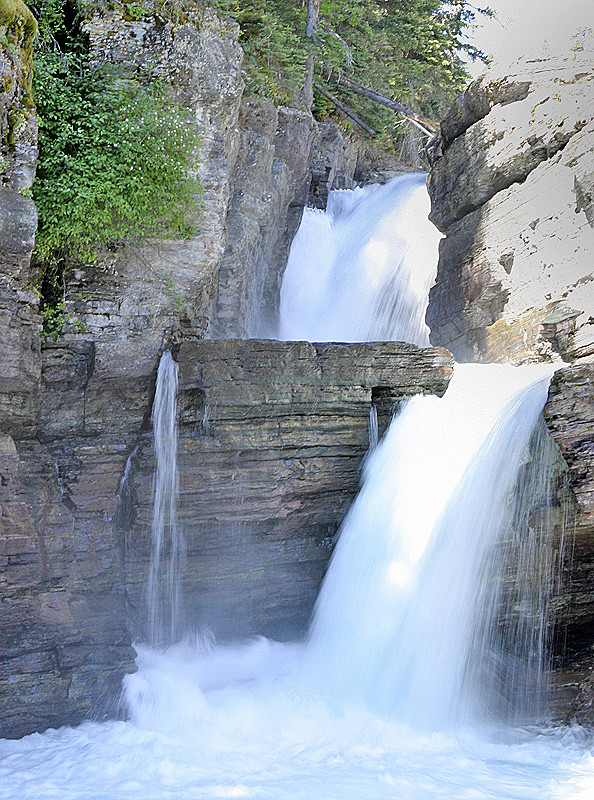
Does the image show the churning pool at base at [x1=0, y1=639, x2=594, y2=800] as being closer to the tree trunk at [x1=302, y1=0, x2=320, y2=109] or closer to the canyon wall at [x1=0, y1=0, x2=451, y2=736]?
the canyon wall at [x1=0, y1=0, x2=451, y2=736]

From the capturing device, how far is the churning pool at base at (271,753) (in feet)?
19.5

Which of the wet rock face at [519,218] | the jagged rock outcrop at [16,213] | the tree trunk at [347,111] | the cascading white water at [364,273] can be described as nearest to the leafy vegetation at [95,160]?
the jagged rock outcrop at [16,213]

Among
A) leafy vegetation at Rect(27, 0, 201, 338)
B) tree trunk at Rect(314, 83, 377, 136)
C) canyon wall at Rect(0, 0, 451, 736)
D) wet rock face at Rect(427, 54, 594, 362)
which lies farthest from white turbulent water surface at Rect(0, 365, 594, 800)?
tree trunk at Rect(314, 83, 377, 136)

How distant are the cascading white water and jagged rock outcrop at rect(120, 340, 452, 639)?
4.77 meters

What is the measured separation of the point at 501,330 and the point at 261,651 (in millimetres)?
5948

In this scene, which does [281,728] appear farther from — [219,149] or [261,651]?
[219,149]

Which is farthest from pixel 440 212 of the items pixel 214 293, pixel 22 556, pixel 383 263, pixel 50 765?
pixel 50 765

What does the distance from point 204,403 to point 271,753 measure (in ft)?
13.6

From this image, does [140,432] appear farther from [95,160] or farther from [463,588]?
[463,588]

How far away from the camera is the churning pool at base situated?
19.5 ft

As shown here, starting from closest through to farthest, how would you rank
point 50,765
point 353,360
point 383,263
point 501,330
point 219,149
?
point 50,765 < point 353,360 < point 219,149 < point 501,330 < point 383,263

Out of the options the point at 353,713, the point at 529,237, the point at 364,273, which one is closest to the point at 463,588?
the point at 353,713

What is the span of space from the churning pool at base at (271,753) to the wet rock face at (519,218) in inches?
195

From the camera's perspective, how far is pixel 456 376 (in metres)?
8.91
